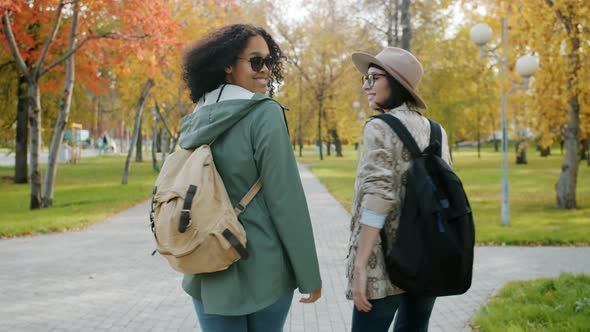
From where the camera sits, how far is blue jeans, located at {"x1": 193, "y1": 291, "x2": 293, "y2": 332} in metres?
2.38

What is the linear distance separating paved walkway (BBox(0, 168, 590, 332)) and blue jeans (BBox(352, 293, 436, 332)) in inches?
92.5

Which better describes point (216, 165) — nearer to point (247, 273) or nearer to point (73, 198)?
point (247, 273)

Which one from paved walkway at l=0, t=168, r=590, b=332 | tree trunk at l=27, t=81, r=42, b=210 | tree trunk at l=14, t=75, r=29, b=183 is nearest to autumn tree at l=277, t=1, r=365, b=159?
tree trunk at l=14, t=75, r=29, b=183

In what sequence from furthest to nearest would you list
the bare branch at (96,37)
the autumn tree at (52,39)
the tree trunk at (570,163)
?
the tree trunk at (570,163), the bare branch at (96,37), the autumn tree at (52,39)

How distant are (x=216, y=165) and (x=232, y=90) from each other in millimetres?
323

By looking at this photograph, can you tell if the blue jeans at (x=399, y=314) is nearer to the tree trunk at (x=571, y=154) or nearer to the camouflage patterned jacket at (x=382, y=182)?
Answer: the camouflage patterned jacket at (x=382, y=182)

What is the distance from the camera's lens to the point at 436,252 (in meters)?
2.42

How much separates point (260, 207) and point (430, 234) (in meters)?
0.65

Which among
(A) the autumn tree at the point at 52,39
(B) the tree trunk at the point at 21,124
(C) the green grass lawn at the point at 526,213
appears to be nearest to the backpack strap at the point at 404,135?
(C) the green grass lawn at the point at 526,213

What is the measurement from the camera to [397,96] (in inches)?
106

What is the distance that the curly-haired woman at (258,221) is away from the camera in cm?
232

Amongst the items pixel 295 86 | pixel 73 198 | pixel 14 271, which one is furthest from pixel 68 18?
pixel 295 86

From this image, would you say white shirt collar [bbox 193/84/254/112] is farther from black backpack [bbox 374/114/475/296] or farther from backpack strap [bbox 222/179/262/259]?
black backpack [bbox 374/114/475/296]

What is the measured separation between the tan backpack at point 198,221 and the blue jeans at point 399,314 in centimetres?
63
